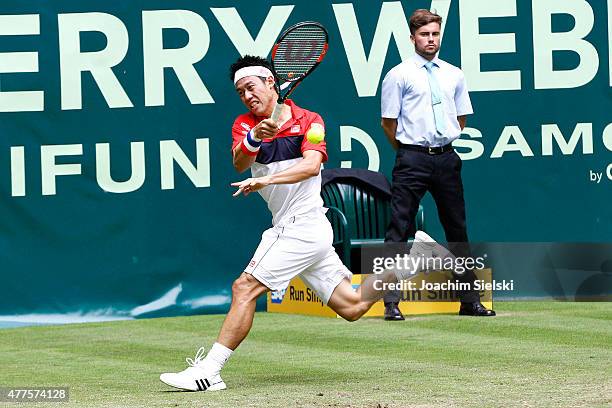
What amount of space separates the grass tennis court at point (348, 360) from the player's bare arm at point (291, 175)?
37.2 inches

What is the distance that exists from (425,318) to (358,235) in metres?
1.19

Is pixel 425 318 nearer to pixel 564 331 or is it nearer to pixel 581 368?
pixel 564 331

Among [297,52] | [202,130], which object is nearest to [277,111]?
[297,52]

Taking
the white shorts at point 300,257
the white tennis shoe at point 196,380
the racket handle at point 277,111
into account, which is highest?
the racket handle at point 277,111

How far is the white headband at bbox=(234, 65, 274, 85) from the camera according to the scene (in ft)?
22.5

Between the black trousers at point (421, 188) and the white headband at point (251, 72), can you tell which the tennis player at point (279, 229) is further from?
the black trousers at point (421, 188)

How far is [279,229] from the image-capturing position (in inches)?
267

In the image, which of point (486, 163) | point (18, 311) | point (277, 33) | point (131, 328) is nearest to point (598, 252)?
point (486, 163)

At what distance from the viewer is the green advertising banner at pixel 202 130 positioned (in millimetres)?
10219

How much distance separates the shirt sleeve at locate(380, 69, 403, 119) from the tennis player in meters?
2.45

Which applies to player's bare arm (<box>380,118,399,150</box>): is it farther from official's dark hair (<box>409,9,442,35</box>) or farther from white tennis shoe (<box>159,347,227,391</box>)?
white tennis shoe (<box>159,347,227,391</box>)

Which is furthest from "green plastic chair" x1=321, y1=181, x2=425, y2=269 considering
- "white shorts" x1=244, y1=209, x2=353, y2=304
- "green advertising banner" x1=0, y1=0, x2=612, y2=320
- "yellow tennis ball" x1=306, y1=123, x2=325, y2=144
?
"yellow tennis ball" x1=306, y1=123, x2=325, y2=144

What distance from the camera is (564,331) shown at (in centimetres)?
865

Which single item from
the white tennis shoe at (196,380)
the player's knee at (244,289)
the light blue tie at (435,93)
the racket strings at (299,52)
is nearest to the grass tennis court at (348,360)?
the white tennis shoe at (196,380)
